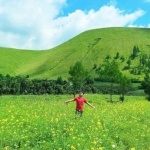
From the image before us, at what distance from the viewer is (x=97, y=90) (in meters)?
109

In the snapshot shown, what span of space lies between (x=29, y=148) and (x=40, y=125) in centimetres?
399

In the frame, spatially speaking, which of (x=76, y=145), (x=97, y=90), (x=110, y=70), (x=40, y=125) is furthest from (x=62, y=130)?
(x=97, y=90)

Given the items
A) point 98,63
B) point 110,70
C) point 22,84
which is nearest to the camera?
point 110,70

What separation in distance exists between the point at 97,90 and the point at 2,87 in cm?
3565

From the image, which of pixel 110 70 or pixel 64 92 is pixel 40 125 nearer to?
pixel 110 70

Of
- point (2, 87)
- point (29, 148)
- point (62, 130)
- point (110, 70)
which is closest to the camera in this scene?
point (29, 148)

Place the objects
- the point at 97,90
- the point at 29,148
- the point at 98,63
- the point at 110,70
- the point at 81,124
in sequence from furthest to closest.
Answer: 1. the point at 98,63
2. the point at 97,90
3. the point at 110,70
4. the point at 81,124
5. the point at 29,148

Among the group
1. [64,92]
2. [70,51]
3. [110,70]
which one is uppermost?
[70,51]

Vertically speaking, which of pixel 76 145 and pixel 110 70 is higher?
pixel 110 70

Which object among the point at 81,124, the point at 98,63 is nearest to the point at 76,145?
Answer: the point at 81,124

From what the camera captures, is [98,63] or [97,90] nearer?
[97,90]

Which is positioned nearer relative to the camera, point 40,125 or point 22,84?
point 40,125

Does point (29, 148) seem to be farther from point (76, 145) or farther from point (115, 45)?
point (115, 45)

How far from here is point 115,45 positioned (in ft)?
636
